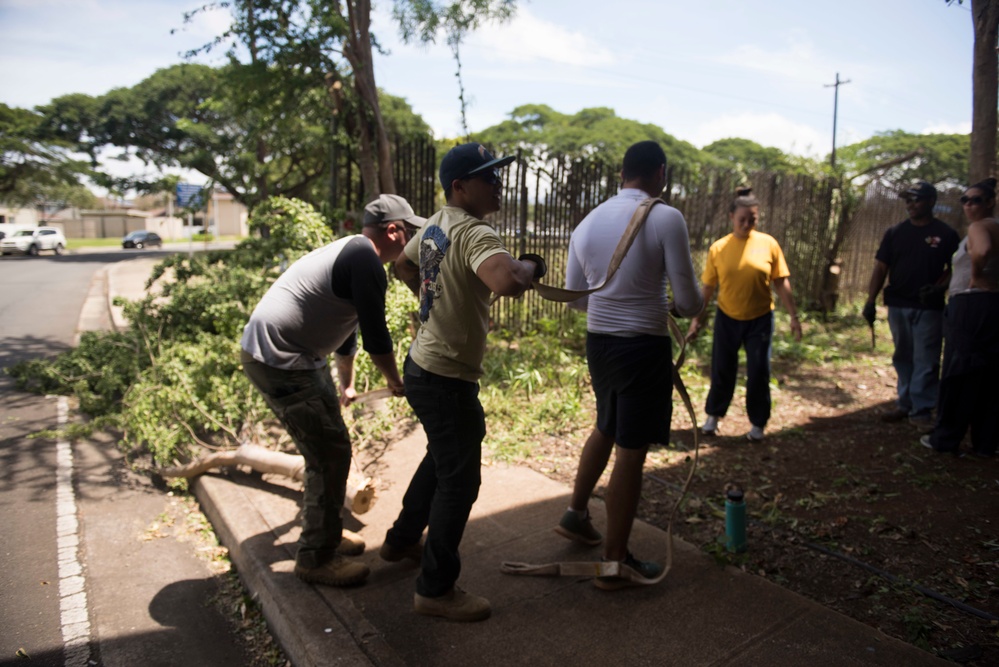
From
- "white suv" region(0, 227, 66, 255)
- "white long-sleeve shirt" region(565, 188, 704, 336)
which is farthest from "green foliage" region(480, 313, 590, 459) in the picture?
"white suv" region(0, 227, 66, 255)

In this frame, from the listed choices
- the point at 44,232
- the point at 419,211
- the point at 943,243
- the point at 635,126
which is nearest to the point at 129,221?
the point at 44,232

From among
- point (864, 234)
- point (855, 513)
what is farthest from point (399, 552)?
point (864, 234)

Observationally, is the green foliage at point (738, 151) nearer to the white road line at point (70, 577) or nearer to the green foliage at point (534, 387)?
the green foliage at point (534, 387)

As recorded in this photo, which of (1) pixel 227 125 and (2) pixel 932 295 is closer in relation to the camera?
(2) pixel 932 295

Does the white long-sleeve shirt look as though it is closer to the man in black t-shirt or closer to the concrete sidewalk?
the concrete sidewalk

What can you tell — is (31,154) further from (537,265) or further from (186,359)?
(537,265)

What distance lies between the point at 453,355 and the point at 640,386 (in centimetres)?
90

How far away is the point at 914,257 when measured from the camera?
5398 millimetres

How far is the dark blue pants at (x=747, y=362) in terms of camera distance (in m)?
5.11

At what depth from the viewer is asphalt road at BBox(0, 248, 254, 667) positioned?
293 cm

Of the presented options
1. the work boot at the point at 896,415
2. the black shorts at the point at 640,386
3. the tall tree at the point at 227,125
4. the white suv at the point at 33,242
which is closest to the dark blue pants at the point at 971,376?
the work boot at the point at 896,415

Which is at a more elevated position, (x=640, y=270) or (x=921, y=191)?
(x=921, y=191)

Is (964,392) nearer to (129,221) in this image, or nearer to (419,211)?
(419,211)

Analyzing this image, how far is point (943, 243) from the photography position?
5309 millimetres
